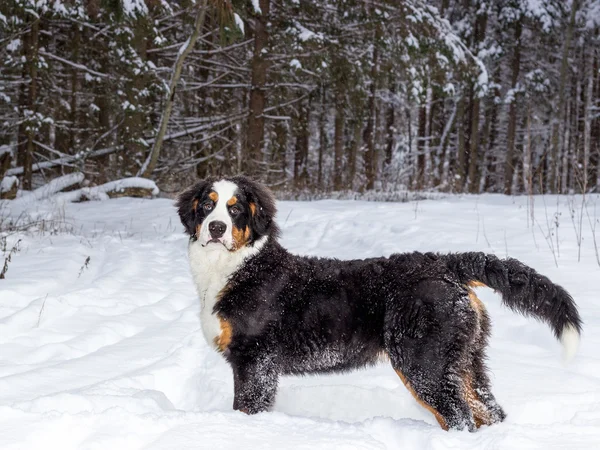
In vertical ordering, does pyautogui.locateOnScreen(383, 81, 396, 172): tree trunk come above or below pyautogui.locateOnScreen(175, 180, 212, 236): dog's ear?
above

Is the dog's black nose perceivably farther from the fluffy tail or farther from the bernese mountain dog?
the fluffy tail

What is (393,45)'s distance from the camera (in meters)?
14.1

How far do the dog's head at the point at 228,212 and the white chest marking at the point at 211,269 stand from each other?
4 cm

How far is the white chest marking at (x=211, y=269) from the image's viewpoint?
3838 millimetres

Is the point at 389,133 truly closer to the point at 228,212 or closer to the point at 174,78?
the point at 174,78

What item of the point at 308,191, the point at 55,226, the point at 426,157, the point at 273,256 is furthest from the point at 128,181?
the point at 426,157

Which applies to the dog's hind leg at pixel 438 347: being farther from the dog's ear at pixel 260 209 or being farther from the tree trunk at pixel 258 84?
the tree trunk at pixel 258 84

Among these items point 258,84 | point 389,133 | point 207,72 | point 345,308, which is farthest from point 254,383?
point 389,133

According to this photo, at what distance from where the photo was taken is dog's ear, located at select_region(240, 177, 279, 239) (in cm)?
410

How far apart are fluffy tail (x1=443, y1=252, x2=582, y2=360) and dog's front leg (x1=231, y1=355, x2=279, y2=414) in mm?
1384

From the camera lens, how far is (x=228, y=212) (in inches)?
157

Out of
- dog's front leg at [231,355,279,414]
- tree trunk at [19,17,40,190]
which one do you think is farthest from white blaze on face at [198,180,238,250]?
tree trunk at [19,17,40,190]

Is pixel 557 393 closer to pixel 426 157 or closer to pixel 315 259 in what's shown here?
pixel 315 259

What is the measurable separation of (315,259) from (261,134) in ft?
38.6
